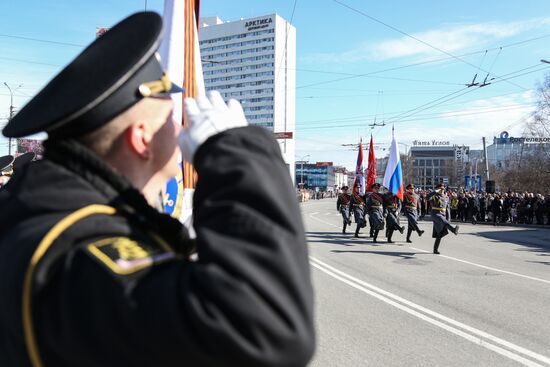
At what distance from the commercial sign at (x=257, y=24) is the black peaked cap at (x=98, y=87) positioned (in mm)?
146744

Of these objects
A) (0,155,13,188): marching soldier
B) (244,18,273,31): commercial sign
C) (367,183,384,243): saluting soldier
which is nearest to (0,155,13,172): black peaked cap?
(0,155,13,188): marching soldier

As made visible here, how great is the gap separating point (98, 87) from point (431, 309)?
21.8 feet

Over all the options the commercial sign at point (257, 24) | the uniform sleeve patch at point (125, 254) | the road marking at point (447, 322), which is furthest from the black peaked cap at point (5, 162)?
the commercial sign at point (257, 24)

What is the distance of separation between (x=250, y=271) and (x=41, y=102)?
0.65 meters

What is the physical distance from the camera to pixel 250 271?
888 mm

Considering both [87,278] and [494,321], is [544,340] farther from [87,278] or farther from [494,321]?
[87,278]

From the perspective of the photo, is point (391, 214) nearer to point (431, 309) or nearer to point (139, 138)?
point (431, 309)

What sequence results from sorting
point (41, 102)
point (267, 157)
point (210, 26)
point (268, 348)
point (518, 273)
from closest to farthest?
point (268, 348)
point (267, 157)
point (41, 102)
point (518, 273)
point (210, 26)

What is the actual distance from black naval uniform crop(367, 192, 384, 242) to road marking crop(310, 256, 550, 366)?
23.6ft

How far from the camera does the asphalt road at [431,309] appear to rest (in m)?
4.96

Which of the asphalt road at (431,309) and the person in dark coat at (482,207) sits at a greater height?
the person in dark coat at (482,207)

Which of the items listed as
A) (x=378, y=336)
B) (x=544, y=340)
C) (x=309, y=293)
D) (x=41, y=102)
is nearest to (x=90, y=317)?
(x=309, y=293)

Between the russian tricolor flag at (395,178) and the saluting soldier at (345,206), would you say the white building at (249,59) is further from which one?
the russian tricolor flag at (395,178)

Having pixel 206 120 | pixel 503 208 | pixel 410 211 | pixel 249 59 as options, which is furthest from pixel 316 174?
pixel 206 120
